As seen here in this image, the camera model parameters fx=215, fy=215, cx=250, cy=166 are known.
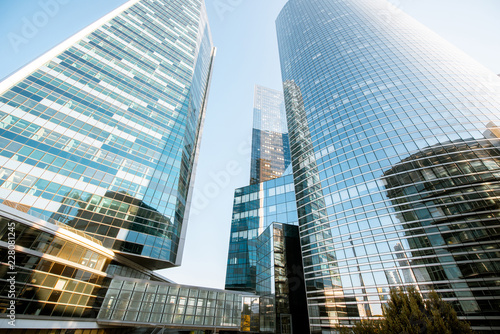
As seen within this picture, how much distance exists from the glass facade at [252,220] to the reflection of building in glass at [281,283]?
6.37 meters

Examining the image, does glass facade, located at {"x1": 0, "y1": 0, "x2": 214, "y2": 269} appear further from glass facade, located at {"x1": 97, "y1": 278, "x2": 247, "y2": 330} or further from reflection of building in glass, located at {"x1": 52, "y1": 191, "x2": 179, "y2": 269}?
glass facade, located at {"x1": 97, "y1": 278, "x2": 247, "y2": 330}

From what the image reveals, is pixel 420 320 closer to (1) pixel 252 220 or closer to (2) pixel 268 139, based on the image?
(1) pixel 252 220

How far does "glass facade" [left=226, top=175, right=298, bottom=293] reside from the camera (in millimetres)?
47500

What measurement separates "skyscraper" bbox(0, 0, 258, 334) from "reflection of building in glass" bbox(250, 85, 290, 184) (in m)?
37.8

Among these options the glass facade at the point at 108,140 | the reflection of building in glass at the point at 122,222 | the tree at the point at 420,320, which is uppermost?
the glass facade at the point at 108,140

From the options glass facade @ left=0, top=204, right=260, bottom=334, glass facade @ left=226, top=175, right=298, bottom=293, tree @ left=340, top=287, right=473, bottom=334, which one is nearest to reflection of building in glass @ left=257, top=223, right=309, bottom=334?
glass facade @ left=0, top=204, right=260, bottom=334

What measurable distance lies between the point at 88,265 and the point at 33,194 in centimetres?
1078

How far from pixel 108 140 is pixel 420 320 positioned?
41.2m

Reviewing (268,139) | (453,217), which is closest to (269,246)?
(453,217)

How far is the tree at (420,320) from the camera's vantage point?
38.3 feet

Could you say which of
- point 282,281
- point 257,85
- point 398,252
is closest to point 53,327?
point 282,281

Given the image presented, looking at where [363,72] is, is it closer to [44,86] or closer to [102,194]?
[102,194]

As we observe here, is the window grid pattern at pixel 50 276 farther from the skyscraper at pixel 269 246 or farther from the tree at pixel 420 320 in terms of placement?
the tree at pixel 420 320

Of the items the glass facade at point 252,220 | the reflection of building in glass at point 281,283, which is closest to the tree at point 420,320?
the reflection of building in glass at point 281,283
